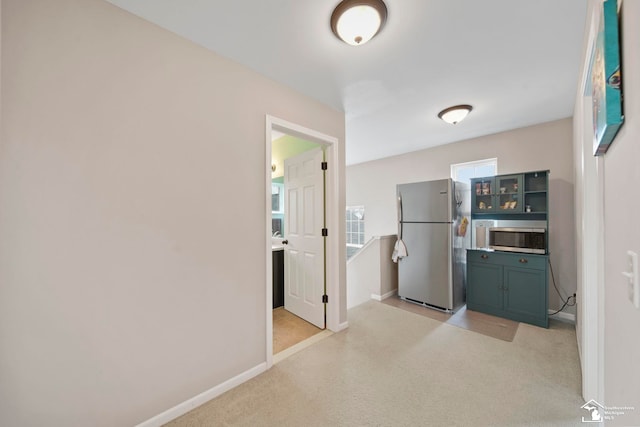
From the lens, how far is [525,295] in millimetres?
2873

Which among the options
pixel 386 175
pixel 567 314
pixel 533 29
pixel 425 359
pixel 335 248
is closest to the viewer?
pixel 533 29

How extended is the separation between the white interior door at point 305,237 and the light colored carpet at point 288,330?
8cm

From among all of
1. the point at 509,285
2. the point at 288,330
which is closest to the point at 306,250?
the point at 288,330

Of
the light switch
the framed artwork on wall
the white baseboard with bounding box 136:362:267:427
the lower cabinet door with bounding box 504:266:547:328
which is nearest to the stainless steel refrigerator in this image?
the lower cabinet door with bounding box 504:266:547:328

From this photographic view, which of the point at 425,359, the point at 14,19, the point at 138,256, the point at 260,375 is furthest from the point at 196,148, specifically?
the point at 425,359

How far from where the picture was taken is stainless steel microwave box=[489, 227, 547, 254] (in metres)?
2.84

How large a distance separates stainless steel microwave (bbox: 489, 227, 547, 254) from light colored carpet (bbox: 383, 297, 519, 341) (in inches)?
34.5

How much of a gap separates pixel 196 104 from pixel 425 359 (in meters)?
2.80

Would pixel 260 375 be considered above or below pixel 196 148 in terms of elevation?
below

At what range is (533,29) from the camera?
160cm

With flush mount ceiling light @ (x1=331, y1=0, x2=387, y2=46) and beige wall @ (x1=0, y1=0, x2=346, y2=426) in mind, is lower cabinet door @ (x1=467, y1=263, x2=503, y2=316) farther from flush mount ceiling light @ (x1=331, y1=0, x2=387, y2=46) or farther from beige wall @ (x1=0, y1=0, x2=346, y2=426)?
flush mount ceiling light @ (x1=331, y1=0, x2=387, y2=46)

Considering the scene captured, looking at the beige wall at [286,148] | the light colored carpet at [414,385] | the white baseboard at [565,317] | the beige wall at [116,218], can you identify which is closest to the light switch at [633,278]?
the light colored carpet at [414,385]

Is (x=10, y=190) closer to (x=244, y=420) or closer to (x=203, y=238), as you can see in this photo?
(x=203, y=238)

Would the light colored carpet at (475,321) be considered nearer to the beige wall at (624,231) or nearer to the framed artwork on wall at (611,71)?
the beige wall at (624,231)
